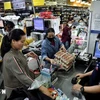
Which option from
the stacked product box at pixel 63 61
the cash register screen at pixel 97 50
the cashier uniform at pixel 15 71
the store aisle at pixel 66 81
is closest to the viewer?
A: the cashier uniform at pixel 15 71

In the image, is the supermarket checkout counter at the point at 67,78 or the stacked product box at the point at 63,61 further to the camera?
the stacked product box at the point at 63,61

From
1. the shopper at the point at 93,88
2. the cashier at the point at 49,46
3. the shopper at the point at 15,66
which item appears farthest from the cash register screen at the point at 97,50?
the shopper at the point at 15,66

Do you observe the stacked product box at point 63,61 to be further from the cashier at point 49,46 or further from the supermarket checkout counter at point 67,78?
the cashier at point 49,46

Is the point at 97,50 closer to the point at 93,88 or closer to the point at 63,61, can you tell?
the point at 63,61

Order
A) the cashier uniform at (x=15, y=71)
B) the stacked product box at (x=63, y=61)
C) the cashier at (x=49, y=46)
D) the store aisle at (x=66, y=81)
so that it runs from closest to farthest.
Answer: the cashier uniform at (x=15, y=71)
the store aisle at (x=66, y=81)
the stacked product box at (x=63, y=61)
the cashier at (x=49, y=46)

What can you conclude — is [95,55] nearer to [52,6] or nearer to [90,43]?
[90,43]

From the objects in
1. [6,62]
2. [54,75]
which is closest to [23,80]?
[6,62]

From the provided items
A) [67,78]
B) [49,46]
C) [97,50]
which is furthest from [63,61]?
[97,50]

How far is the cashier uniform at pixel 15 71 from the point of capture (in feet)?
4.89

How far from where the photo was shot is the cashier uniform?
1.49 m

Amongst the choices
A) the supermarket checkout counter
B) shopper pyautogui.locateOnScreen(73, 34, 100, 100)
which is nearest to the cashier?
the supermarket checkout counter

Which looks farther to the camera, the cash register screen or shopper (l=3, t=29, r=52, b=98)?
the cash register screen

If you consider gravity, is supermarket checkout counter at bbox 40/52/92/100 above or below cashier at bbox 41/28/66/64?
below

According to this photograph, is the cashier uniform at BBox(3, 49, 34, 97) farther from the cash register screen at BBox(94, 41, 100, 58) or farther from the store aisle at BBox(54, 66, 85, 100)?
the cash register screen at BBox(94, 41, 100, 58)
